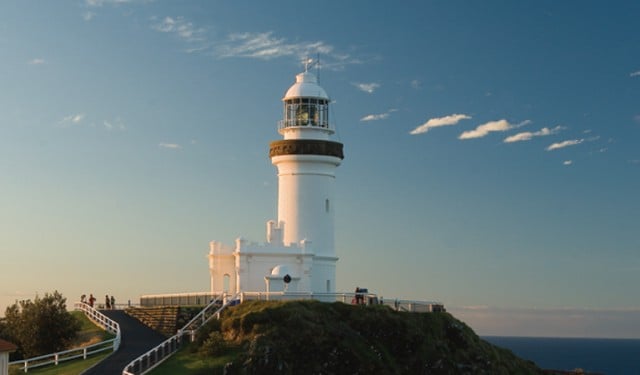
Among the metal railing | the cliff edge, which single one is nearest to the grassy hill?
the cliff edge

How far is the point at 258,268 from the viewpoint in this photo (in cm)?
5344

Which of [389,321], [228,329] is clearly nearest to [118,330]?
[228,329]

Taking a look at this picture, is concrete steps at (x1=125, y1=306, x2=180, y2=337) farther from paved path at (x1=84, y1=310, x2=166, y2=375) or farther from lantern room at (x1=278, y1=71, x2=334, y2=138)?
lantern room at (x1=278, y1=71, x2=334, y2=138)

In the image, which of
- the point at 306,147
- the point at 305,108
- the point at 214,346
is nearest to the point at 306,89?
the point at 305,108

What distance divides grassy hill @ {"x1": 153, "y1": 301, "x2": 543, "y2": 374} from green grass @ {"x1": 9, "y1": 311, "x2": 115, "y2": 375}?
4389 millimetres

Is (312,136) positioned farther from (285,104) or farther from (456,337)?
(456,337)

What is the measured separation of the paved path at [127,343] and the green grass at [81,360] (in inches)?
30.1

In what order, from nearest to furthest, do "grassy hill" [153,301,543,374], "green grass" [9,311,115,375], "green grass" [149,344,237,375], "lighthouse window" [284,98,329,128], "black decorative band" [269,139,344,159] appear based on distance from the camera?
1. "green grass" [149,344,237,375]
2. "grassy hill" [153,301,543,374]
3. "green grass" [9,311,115,375]
4. "black decorative band" [269,139,344,159]
5. "lighthouse window" [284,98,329,128]

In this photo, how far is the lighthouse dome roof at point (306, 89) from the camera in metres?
56.6

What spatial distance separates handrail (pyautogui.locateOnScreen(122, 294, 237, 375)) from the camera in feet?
124

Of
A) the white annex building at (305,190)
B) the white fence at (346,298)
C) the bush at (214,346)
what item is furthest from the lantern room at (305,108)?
the bush at (214,346)

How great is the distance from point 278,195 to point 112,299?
44.2 feet

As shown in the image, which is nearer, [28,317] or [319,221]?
[28,317]

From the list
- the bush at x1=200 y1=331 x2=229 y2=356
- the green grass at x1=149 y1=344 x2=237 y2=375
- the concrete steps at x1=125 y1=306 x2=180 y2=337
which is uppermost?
the concrete steps at x1=125 y1=306 x2=180 y2=337
